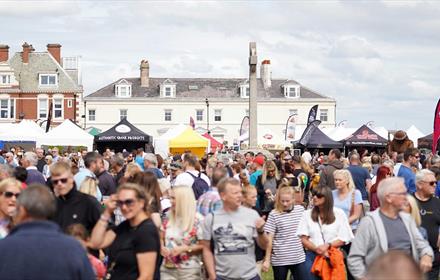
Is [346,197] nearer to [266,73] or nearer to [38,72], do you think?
[38,72]

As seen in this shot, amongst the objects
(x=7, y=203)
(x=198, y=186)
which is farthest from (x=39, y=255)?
(x=198, y=186)

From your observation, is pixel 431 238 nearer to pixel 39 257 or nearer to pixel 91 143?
pixel 39 257

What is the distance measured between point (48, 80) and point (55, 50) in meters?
4.05

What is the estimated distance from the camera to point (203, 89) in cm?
8694

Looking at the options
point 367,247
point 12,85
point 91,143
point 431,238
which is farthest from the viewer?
point 12,85

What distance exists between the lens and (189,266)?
8.72 meters

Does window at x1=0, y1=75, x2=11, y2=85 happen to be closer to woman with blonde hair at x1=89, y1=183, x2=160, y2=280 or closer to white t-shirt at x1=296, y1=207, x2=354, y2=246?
white t-shirt at x1=296, y1=207, x2=354, y2=246

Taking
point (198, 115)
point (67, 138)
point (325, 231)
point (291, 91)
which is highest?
point (291, 91)

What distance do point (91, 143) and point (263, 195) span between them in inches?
874

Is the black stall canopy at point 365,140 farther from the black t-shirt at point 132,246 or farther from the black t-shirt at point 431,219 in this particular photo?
the black t-shirt at point 132,246

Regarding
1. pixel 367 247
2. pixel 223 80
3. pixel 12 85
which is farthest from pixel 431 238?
pixel 223 80

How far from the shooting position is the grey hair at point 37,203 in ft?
19.6

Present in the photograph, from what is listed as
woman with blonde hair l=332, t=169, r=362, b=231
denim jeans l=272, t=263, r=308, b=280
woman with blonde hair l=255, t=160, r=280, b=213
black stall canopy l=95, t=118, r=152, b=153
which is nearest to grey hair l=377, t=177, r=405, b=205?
denim jeans l=272, t=263, r=308, b=280

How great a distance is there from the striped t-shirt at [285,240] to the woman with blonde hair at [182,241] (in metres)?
2.00
